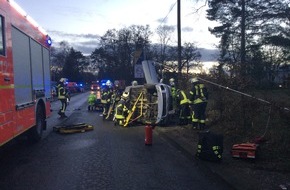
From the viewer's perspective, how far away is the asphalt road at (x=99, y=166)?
274 inches

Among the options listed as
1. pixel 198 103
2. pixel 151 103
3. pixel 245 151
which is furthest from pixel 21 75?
pixel 151 103

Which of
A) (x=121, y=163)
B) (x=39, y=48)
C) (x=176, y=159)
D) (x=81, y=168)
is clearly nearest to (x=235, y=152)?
(x=176, y=159)

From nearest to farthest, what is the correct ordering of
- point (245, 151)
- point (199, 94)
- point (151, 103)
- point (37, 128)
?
point (245, 151)
point (37, 128)
point (199, 94)
point (151, 103)

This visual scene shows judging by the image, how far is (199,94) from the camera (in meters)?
14.2

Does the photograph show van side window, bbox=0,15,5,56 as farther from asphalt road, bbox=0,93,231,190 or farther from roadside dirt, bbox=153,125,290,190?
roadside dirt, bbox=153,125,290,190

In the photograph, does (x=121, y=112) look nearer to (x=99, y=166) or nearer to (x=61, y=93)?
(x=61, y=93)

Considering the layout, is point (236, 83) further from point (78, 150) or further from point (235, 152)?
point (78, 150)

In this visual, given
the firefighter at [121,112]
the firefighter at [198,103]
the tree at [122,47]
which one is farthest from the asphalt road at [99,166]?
the tree at [122,47]

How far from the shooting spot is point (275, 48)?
141 feet

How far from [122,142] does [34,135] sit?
7.88 ft

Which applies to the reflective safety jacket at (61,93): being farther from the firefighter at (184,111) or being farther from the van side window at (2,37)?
the van side window at (2,37)

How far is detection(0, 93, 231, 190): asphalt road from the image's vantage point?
6.97 metres

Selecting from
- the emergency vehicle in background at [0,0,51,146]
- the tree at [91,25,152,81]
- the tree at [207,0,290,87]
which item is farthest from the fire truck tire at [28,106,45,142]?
the tree at [91,25,152,81]

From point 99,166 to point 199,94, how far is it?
6.59m
